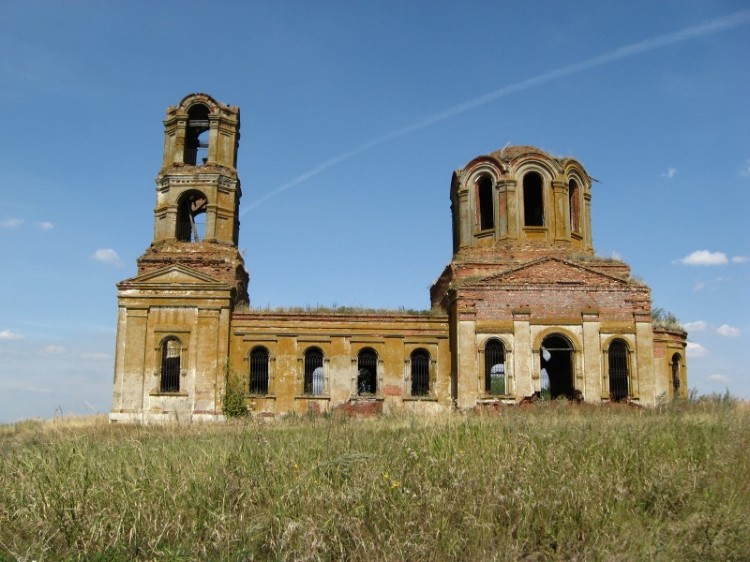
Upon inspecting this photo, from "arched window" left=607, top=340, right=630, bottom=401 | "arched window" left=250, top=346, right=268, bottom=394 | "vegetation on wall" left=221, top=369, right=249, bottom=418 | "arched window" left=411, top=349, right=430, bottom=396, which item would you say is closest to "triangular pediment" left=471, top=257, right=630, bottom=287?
"arched window" left=607, top=340, right=630, bottom=401

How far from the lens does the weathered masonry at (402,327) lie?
23.0 metres

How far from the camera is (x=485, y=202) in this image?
1077 inches

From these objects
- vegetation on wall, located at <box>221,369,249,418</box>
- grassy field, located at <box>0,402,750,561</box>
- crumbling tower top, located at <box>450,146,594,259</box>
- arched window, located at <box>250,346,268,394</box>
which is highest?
crumbling tower top, located at <box>450,146,594,259</box>

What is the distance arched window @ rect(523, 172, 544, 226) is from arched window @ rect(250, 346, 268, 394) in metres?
11.4

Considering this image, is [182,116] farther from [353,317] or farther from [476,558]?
[476,558]

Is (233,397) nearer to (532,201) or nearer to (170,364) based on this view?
(170,364)

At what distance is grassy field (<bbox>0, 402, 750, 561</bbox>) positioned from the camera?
6207 mm

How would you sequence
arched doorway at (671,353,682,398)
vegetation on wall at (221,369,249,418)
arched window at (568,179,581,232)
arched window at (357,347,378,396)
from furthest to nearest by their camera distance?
arched window at (568,179,581,232) < arched doorway at (671,353,682,398) < arched window at (357,347,378,396) < vegetation on wall at (221,369,249,418)

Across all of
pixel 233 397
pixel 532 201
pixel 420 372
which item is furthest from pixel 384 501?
pixel 532 201

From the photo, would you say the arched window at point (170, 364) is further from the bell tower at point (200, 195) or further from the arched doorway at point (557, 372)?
the arched doorway at point (557, 372)

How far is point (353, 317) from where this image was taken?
24.6 meters

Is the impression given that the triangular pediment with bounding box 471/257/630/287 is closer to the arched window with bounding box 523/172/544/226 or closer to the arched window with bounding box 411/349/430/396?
the arched window with bounding box 411/349/430/396

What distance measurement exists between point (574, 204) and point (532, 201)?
1716mm

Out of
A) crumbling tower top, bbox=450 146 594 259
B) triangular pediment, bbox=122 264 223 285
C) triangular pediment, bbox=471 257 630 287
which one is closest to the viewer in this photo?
triangular pediment, bbox=471 257 630 287
